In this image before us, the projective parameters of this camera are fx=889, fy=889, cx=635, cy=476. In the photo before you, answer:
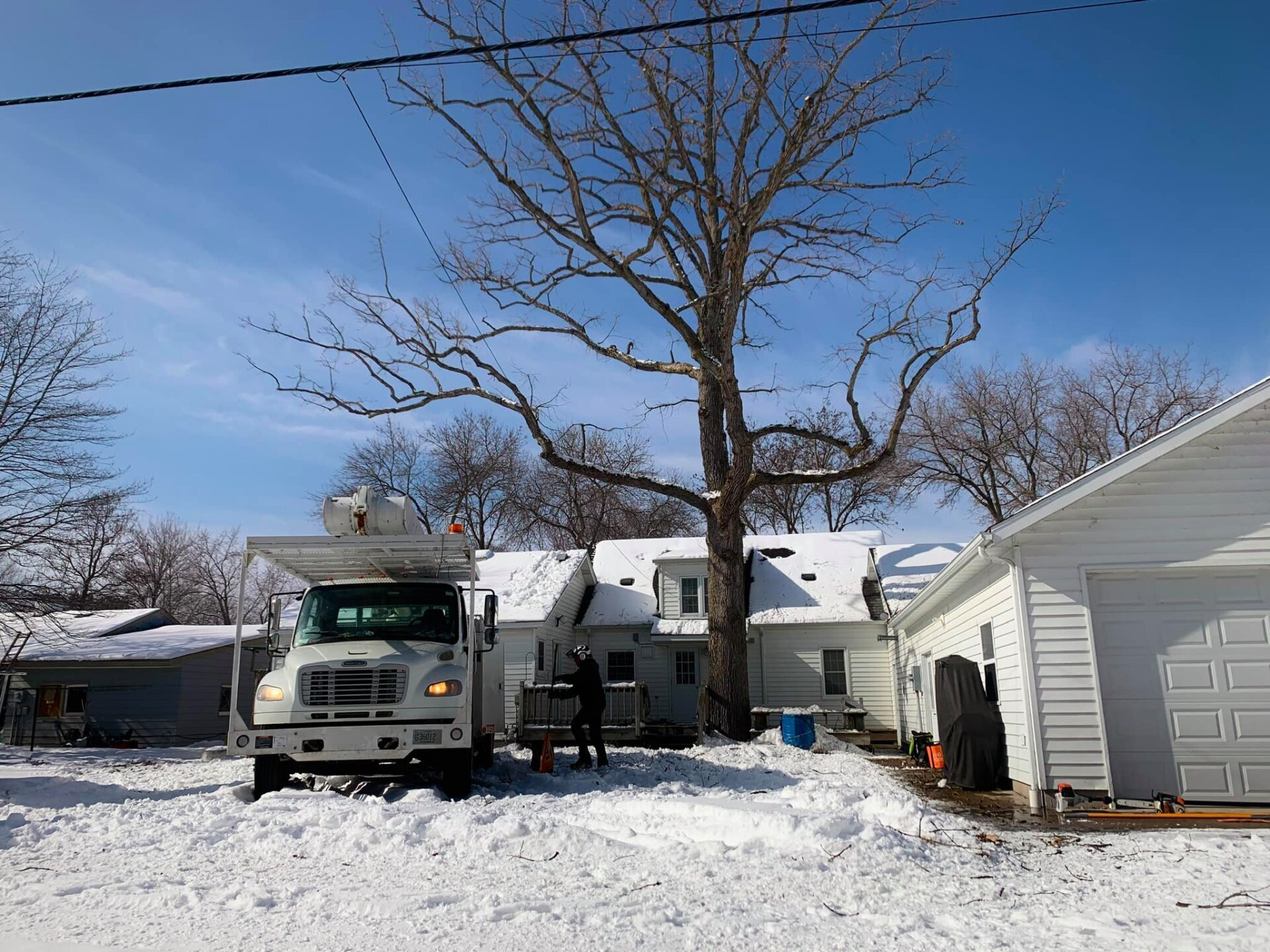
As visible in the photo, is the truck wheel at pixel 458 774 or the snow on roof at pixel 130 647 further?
the snow on roof at pixel 130 647

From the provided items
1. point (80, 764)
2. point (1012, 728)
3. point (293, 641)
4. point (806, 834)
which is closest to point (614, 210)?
point (293, 641)

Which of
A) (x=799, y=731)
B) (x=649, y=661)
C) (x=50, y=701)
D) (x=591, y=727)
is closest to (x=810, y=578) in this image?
(x=649, y=661)

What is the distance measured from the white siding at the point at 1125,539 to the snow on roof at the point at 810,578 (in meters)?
14.4

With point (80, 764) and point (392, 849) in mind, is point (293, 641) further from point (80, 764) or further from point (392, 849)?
point (80, 764)

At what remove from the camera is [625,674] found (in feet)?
85.7

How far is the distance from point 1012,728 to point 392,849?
7.70 m

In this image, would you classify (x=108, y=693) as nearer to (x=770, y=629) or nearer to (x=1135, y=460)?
(x=770, y=629)

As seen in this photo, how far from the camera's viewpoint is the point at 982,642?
12109 mm

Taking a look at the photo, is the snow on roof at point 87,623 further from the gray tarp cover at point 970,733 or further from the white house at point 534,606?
the gray tarp cover at point 970,733

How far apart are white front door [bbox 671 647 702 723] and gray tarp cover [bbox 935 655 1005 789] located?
1344 centimetres

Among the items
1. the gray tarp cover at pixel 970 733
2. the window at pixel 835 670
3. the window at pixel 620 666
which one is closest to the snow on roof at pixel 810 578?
the window at pixel 835 670

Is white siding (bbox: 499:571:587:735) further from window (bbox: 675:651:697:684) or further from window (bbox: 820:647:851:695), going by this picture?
window (bbox: 820:647:851:695)

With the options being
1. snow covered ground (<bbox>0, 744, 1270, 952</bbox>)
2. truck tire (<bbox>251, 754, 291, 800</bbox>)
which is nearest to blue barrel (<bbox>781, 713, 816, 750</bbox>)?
snow covered ground (<bbox>0, 744, 1270, 952</bbox>)

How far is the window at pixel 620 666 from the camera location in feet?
85.4
